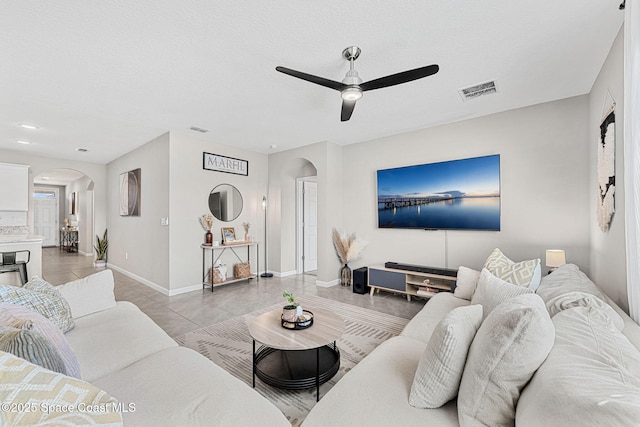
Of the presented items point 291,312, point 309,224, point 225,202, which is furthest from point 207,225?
point 291,312

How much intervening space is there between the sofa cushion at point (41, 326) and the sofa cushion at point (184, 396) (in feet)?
0.76

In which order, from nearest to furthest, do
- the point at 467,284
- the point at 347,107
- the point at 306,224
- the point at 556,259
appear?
the point at 347,107
the point at 556,259
the point at 467,284
the point at 306,224

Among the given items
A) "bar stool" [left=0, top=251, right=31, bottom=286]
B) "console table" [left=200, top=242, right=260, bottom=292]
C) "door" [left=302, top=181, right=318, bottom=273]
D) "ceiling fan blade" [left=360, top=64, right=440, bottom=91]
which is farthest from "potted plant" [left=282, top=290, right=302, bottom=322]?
"bar stool" [left=0, top=251, right=31, bottom=286]

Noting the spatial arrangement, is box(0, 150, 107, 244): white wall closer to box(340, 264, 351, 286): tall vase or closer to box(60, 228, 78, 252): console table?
box(60, 228, 78, 252): console table

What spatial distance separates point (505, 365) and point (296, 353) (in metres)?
1.66

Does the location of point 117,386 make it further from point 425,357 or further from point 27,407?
point 425,357

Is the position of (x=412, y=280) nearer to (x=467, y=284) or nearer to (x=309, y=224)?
(x=467, y=284)

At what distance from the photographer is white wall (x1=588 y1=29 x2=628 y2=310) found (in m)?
1.93

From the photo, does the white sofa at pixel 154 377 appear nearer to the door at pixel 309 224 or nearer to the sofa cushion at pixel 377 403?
the sofa cushion at pixel 377 403

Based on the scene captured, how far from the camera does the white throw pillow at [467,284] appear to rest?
2885 millimetres

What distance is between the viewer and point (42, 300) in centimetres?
171

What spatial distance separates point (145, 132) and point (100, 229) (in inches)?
160

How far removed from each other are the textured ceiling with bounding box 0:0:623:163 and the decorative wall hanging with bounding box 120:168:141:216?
165 cm

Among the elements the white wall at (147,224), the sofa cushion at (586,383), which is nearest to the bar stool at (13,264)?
the white wall at (147,224)
